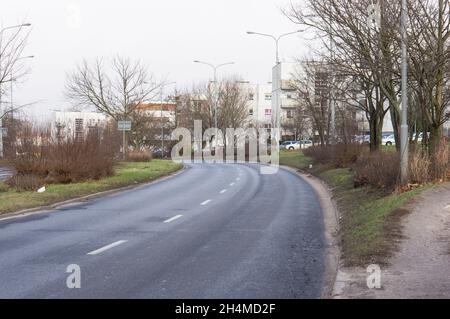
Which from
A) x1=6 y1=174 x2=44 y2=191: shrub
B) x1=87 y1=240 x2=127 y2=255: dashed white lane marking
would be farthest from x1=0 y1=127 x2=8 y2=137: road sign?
x1=87 y1=240 x2=127 y2=255: dashed white lane marking

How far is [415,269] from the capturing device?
783cm

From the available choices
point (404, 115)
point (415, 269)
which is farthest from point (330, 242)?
point (404, 115)

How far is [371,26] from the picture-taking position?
18812mm

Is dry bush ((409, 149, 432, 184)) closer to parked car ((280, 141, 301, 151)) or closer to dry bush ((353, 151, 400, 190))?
dry bush ((353, 151, 400, 190))

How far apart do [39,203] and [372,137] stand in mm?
17115

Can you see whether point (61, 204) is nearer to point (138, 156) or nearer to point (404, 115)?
point (404, 115)

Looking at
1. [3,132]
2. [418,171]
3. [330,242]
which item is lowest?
[330,242]

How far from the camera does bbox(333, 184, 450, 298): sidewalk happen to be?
6746 mm

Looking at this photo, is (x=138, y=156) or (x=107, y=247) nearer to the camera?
→ (x=107, y=247)

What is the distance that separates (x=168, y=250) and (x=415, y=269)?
4.20 meters

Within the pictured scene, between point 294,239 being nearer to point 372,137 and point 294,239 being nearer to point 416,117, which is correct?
point 416,117

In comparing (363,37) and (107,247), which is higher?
(363,37)

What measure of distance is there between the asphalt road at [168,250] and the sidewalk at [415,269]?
492 millimetres
